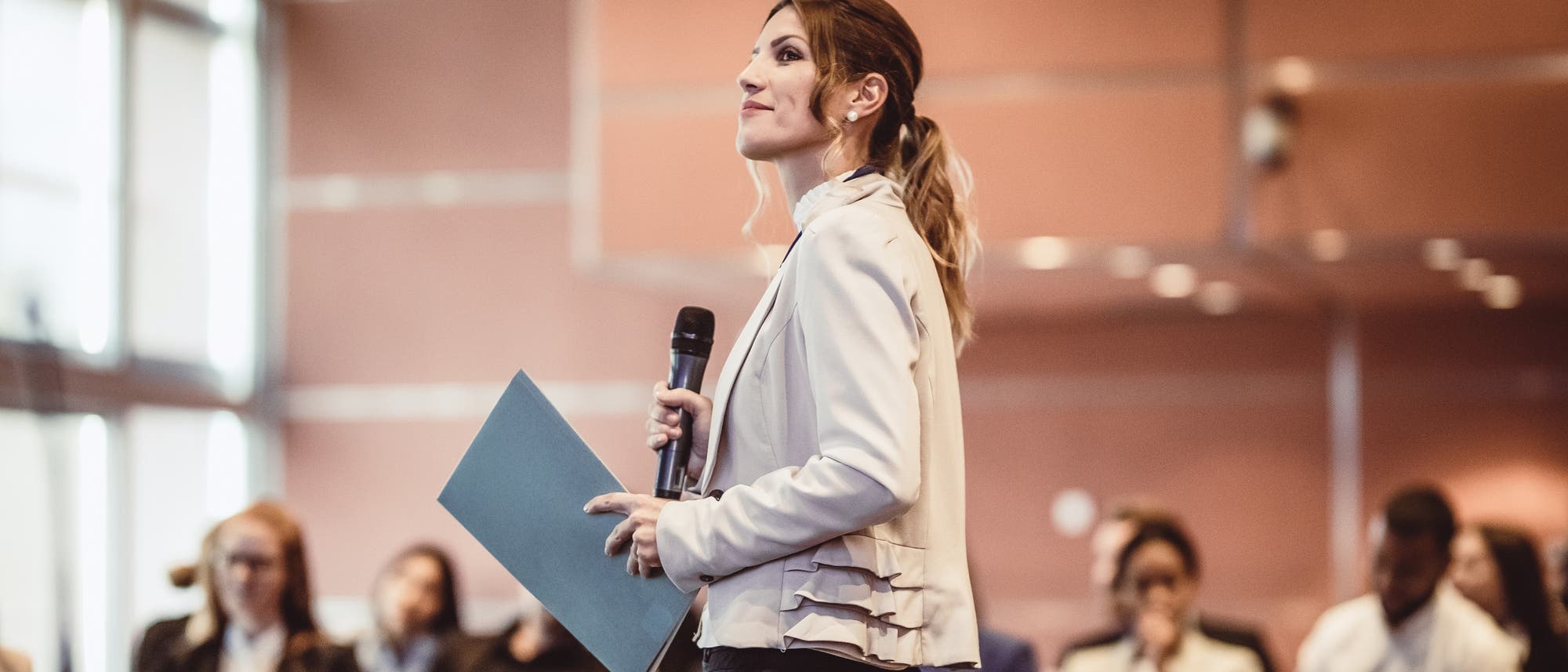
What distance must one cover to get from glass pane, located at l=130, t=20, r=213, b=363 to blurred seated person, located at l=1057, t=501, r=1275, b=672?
3.72 metres

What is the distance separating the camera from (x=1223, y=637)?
189 inches

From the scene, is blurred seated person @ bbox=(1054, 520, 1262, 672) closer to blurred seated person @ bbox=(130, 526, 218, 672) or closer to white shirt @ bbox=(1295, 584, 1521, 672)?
white shirt @ bbox=(1295, 584, 1521, 672)

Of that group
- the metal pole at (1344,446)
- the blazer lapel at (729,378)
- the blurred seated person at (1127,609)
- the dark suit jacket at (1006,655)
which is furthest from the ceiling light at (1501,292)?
the blazer lapel at (729,378)

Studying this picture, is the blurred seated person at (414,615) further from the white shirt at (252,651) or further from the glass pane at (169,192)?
the glass pane at (169,192)

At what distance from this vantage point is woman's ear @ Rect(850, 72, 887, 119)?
1626 millimetres

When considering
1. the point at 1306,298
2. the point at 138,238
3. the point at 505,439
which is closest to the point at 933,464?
the point at 505,439

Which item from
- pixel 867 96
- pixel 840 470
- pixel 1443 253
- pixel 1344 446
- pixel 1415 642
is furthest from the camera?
pixel 1344 446

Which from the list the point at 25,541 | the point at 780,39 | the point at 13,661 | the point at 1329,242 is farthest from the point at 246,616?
the point at 1329,242

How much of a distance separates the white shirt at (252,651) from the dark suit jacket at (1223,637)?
220cm

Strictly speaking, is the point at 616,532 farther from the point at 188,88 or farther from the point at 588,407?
the point at 188,88

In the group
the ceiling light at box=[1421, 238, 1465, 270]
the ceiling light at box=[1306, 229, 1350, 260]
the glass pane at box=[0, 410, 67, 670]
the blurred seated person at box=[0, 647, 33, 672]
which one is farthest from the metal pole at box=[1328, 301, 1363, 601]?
the glass pane at box=[0, 410, 67, 670]

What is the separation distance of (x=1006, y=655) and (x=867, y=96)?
2377 mm

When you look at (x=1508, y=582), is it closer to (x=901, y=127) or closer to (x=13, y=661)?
(x=901, y=127)

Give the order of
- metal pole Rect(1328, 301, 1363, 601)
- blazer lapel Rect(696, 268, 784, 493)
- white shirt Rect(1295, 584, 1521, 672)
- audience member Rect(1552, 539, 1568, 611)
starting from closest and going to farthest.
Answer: blazer lapel Rect(696, 268, 784, 493) < white shirt Rect(1295, 584, 1521, 672) < audience member Rect(1552, 539, 1568, 611) < metal pole Rect(1328, 301, 1363, 601)
